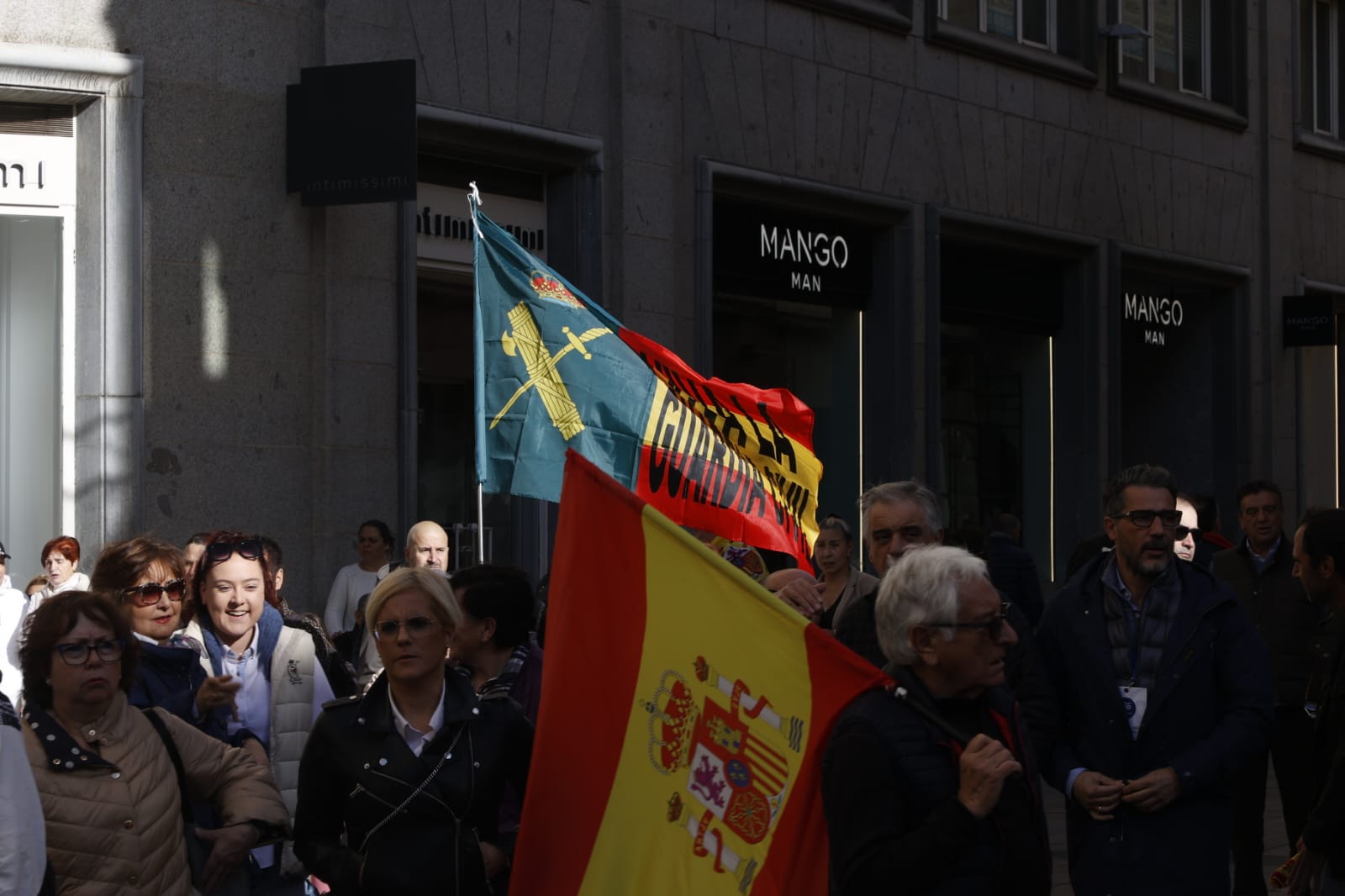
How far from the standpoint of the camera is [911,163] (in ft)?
55.5

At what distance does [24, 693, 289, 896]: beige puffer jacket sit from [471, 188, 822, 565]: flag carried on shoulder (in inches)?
140

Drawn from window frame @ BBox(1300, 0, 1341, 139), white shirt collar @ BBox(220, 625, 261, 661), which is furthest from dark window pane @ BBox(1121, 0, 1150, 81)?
white shirt collar @ BBox(220, 625, 261, 661)

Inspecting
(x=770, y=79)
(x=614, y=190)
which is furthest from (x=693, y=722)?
(x=770, y=79)

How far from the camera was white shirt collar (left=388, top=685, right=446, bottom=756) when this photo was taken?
15.8 ft

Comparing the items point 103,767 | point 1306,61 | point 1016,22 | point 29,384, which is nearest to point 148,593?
point 103,767

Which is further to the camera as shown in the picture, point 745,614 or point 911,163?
point 911,163

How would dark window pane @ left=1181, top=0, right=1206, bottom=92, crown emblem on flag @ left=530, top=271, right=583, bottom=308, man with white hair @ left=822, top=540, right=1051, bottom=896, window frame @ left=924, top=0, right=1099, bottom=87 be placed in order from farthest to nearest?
dark window pane @ left=1181, top=0, right=1206, bottom=92, window frame @ left=924, top=0, right=1099, bottom=87, crown emblem on flag @ left=530, top=271, right=583, bottom=308, man with white hair @ left=822, top=540, right=1051, bottom=896

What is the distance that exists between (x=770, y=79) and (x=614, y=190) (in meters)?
2.02

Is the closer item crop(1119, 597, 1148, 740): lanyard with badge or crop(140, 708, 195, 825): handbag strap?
crop(140, 708, 195, 825): handbag strap

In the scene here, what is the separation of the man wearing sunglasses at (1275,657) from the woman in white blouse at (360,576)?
4.67 m

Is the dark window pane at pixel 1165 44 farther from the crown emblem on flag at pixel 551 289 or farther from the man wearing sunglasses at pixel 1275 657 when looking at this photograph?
the crown emblem on flag at pixel 551 289

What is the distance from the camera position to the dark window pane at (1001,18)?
18.2 metres

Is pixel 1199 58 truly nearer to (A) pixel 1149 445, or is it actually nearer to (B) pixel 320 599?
(A) pixel 1149 445

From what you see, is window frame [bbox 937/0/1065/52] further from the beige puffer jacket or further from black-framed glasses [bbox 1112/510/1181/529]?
the beige puffer jacket
